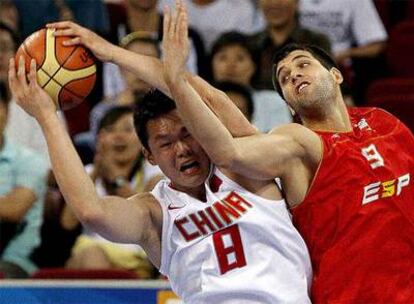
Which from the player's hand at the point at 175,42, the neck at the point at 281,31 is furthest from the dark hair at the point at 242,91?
the player's hand at the point at 175,42

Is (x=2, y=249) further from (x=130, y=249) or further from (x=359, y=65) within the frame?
(x=359, y=65)

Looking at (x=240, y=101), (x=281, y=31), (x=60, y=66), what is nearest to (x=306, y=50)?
(x=60, y=66)

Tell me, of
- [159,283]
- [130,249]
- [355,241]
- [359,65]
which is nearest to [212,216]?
[355,241]

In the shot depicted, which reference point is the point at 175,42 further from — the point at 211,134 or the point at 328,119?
the point at 328,119

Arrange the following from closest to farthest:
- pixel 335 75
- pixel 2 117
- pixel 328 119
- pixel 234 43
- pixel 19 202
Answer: pixel 328 119
pixel 335 75
pixel 19 202
pixel 2 117
pixel 234 43

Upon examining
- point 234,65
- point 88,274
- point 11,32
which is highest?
point 11,32

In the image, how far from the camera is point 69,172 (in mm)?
4016

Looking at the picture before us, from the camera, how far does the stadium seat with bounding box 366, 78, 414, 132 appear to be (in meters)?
7.17

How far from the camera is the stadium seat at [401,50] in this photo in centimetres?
791

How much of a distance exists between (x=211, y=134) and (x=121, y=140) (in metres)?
2.78

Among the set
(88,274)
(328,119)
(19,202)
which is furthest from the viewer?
(19,202)

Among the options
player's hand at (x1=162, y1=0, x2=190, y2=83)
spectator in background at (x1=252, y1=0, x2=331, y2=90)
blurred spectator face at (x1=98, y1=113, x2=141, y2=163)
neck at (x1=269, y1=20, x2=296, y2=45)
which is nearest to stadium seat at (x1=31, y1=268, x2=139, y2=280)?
blurred spectator face at (x1=98, y1=113, x2=141, y2=163)

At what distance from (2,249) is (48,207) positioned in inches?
18.8

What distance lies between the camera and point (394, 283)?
13.9 feet
